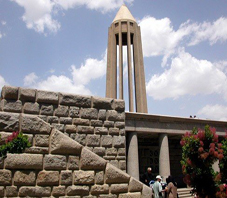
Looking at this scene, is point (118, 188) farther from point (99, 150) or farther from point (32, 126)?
point (99, 150)

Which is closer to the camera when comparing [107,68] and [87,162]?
[87,162]

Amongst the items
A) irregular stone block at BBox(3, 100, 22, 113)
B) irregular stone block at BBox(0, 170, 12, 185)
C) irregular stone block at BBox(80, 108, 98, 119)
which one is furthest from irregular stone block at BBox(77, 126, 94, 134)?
irregular stone block at BBox(0, 170, 12, 185)

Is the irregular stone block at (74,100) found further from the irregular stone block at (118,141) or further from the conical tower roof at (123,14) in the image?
the conical tower roof at (123,14)

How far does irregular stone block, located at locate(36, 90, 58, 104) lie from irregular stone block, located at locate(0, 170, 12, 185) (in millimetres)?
3322

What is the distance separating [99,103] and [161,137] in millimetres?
8463

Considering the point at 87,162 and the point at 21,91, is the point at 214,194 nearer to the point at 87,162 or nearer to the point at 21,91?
the point at 87,162

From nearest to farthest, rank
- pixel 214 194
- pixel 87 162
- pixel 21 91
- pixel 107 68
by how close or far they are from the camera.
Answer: pixel 87 162 < pixel 21 91 < pixel 214 194 < pixel 107 68

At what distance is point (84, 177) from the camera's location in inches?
226

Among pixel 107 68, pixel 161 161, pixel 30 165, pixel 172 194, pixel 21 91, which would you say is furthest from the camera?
pixel 107 68

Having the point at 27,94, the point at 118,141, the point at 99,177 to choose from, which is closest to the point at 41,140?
the point at 99,177

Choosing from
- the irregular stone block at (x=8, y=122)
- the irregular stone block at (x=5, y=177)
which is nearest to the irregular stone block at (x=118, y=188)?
the irregular stone block at (x=5, y=177)

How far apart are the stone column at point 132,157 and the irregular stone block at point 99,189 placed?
28.9 feet

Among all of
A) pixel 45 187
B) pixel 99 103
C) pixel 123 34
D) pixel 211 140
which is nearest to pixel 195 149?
pixel 211 140

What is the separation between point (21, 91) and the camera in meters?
7.65
